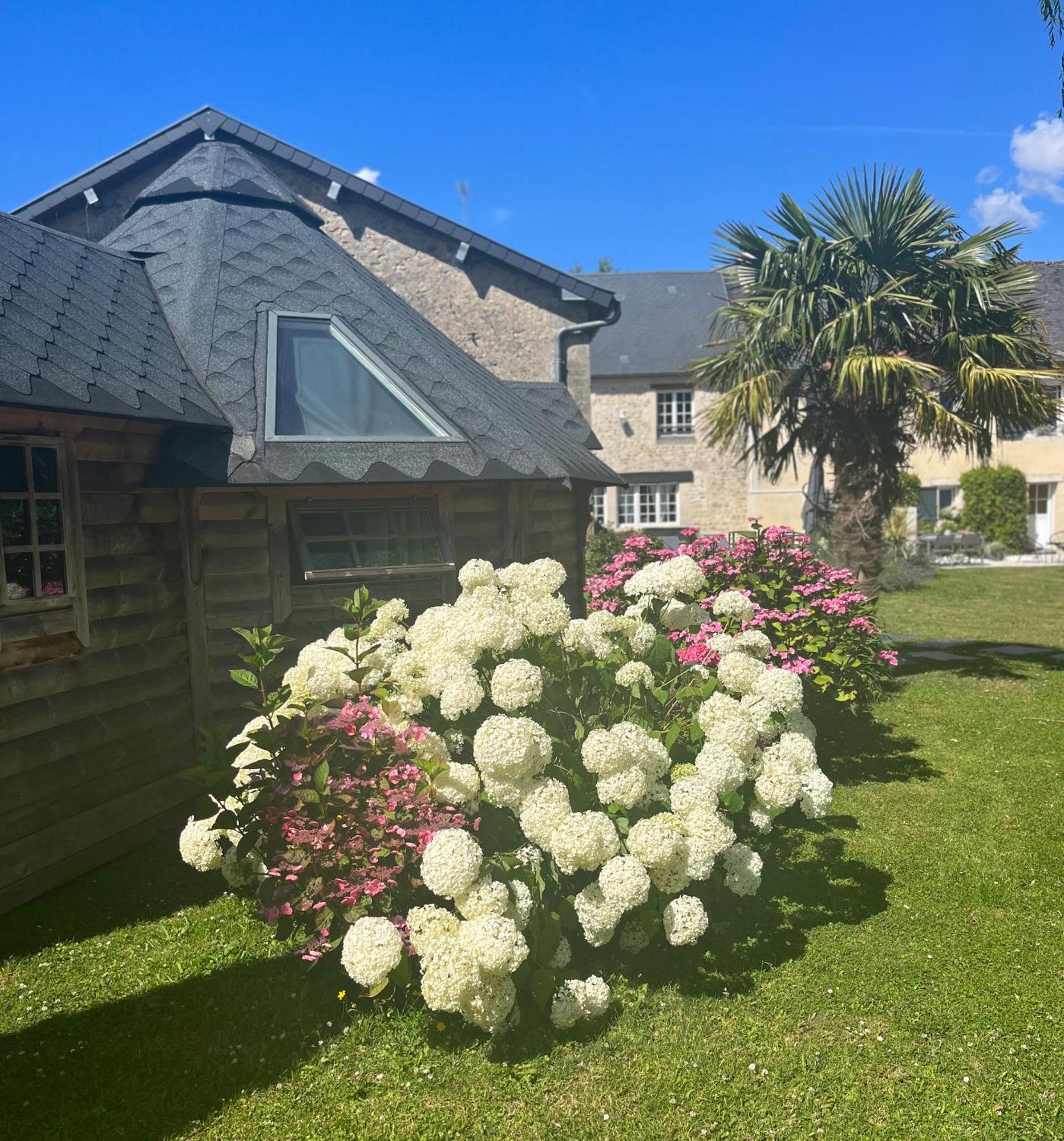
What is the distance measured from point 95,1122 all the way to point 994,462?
3025 centimetres

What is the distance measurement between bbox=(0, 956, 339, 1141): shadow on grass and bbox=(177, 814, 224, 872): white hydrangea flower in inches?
21.5

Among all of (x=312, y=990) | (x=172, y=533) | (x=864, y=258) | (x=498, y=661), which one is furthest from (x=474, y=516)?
(x=864, y=258)

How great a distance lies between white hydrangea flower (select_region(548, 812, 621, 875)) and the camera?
416 centimetres

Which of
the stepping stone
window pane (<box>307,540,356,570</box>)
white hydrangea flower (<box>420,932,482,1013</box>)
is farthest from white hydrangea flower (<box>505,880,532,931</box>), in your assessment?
the stepping stone

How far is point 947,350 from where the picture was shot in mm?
11750

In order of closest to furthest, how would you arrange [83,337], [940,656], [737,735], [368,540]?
[737,735], [83,337], [368,540], [940,656]

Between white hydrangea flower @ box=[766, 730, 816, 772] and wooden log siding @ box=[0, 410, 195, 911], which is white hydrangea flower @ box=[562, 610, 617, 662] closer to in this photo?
white hydrangea flower @ box=[766, 730, 816, 772]

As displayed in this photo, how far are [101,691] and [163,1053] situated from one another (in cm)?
246

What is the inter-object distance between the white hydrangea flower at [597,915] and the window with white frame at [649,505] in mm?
25643

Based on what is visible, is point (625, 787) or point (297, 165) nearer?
point (625, 787)

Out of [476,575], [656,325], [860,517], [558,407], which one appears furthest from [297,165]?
[656,325]

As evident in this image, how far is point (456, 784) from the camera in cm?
446

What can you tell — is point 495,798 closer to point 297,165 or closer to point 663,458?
point 297,165

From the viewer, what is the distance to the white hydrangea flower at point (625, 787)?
4.42 metres
